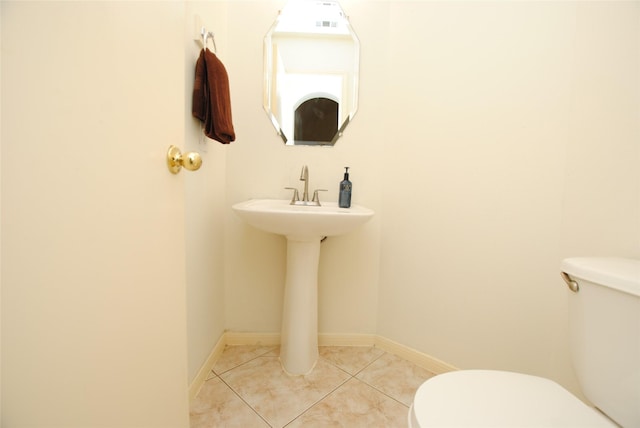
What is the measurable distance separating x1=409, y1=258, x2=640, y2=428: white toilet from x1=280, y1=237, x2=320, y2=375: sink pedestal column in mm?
751

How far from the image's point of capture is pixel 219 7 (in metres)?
1.38

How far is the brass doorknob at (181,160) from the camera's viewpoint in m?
0.53

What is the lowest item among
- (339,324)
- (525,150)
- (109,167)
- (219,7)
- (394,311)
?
(339,324)

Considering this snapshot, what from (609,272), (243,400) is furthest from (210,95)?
(609,272)

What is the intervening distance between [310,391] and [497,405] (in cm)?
86

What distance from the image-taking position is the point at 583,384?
2.41 feet

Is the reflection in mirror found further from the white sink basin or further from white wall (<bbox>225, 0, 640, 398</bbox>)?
the white sink basin

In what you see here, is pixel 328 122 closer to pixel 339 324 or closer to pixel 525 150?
pixel 525 150

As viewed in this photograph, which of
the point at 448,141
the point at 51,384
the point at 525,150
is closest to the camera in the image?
the point at 51,384

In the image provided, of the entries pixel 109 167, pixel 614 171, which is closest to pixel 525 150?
pixel 614 171

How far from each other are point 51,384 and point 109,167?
0.29 metres

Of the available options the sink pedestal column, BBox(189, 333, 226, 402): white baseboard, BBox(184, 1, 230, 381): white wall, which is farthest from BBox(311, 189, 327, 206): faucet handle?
BBox(189, 333, 226, 402): white baseboard

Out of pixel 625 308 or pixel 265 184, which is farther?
pixel 265 184

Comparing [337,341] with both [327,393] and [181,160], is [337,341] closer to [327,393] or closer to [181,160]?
[327,393]
